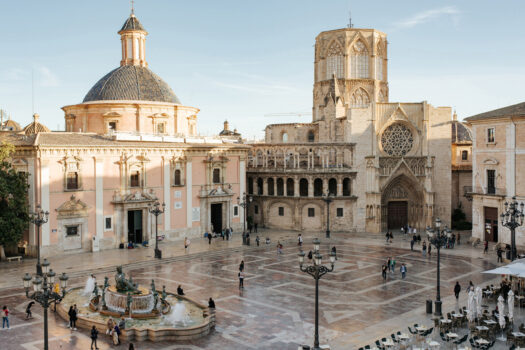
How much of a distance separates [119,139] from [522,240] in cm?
2921

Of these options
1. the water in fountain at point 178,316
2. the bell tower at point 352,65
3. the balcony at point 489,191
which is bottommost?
the water in fountain at point 178,316

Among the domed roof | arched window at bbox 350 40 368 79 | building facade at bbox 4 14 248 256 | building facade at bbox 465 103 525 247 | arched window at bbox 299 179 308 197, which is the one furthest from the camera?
arched window at bbox 350 40 368 79

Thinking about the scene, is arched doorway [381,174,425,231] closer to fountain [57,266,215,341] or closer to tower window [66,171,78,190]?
tower window [66,171,78,190]

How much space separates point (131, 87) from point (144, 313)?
2664 centimetres

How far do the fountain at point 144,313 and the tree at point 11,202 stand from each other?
32.9 feet

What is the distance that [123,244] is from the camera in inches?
1519

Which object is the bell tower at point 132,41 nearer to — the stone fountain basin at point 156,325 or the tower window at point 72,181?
the tower window at point 72,181

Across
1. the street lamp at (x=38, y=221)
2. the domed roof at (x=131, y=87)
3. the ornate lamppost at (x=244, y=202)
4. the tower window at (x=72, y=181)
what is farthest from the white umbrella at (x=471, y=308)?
the domed roof at (x=131, y=87)

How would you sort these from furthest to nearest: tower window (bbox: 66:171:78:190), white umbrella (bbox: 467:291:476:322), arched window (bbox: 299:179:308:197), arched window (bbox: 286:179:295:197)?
1. arched window (bbox: 286:179:295:197)
2. arched window (bbox: 299:179:308:197)
3. tower window (bbox: 66:171:78:190)
4. white umbrella (bbox: 467:291:476:322)

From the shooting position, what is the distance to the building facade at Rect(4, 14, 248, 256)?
116 feet

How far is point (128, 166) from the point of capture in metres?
39.1

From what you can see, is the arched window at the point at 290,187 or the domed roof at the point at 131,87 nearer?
the domed roof at the point at 131,87

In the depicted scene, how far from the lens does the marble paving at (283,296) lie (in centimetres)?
1970

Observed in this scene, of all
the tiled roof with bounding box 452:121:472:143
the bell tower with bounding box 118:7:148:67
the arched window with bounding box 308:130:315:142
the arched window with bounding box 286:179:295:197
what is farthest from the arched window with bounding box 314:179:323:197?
the bell tower with bounding box 118:7:148:67
